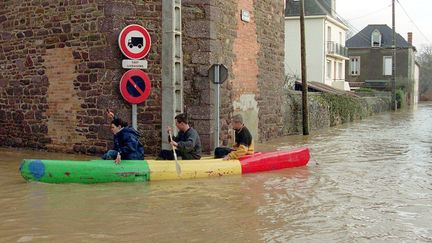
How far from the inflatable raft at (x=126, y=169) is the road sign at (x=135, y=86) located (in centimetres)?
281

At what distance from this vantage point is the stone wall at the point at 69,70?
11.7 metres

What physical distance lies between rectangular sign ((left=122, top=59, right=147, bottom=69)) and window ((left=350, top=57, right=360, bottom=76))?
48.9 meters

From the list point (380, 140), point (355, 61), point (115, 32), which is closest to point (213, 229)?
point (115, 32)

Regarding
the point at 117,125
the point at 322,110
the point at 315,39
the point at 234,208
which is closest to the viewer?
the point at 234,208

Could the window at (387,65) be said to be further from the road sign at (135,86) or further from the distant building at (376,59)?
the road sign at (135,86)

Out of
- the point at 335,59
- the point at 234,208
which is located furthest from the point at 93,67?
the point at 335,59

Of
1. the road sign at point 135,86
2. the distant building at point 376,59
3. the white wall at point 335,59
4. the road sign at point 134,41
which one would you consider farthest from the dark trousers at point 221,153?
the distant building at point 376,59

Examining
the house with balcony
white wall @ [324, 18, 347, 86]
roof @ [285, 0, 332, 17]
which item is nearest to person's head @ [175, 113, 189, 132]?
the house with balcony

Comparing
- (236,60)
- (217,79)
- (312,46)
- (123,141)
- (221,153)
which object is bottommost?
(221,153)

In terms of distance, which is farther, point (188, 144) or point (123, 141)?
point (188, 144)

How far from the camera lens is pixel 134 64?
1158 cm

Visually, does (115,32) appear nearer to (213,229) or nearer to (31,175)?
(31,175)

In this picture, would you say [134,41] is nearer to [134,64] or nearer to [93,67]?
[134,64]

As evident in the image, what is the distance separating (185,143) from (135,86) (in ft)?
8.52
